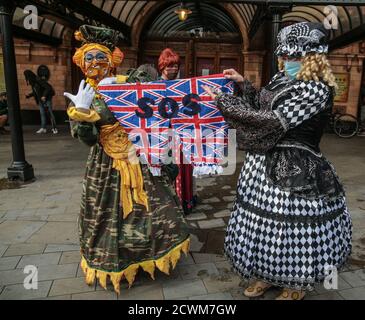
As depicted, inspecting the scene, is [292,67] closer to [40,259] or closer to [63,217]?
[40,259]

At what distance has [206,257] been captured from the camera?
3031 millimetres

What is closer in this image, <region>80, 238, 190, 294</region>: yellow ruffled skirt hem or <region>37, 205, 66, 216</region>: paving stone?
<region>80, 238, 190, 294</region>: yellow ruffled skirt hem

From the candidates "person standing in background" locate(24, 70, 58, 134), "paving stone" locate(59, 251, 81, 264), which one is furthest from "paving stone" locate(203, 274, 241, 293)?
"person standing in background" locate(24, 70, 58, 134)

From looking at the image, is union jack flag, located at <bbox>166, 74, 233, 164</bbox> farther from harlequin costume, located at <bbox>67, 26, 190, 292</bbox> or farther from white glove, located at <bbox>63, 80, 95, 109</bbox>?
white glove, located at <bbox>63, 80, 95, 109</bbox>

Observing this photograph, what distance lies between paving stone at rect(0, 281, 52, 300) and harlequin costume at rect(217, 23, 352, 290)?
152 cm

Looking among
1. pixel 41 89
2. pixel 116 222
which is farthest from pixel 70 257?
pixel 41 89

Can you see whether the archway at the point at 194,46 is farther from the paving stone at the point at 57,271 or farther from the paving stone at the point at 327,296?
the paving stone at the point at 327,296

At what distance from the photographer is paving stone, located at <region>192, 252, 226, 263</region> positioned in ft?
9.76

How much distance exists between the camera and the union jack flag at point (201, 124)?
86.6 inches

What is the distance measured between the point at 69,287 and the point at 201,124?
1563 mm

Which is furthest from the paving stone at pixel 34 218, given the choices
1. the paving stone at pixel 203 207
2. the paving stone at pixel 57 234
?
the paving stone at pixel 203 207

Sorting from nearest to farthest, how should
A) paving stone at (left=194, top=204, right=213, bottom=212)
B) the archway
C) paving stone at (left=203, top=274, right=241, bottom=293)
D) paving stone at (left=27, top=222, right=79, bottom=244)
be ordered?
paving stone at (left=203, top=274, right=241, bottom=293)
paving stone at (left=27, top=222, right=79, bottom=244)
paving stone at (left=194, top=204, right=213, bottom=212)
the archway

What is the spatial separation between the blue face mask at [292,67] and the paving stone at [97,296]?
189cm

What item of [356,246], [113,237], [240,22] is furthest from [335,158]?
[113,237]
